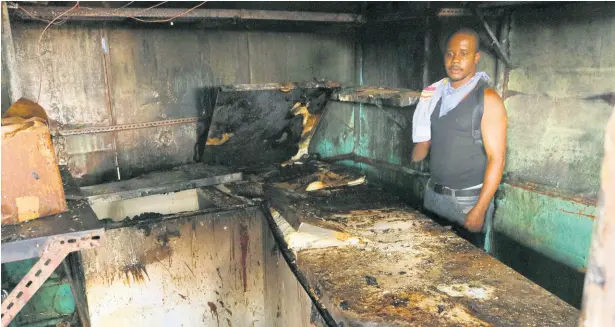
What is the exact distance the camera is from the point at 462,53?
281 centimetres

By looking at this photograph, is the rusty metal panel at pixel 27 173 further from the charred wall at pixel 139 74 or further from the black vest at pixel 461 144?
the black vest at pixel 461 144

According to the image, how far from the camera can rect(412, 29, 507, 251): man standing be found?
2.73 meters

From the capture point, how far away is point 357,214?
2.93m

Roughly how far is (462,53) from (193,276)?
259 cm

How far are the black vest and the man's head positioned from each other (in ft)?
0.44

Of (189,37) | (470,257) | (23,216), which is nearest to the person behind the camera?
(23,216)

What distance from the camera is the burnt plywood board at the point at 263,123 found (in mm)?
3820

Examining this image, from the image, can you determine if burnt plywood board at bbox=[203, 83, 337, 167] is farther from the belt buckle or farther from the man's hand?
the man's hand

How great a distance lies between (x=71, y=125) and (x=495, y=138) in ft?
11.2

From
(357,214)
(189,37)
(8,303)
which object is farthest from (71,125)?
(357,214)

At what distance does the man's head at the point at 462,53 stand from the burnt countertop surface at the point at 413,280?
1.02m

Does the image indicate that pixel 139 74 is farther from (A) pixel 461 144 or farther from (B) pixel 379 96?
(A) pixel 461 144

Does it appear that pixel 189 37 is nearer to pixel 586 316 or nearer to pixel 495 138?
pixel 495 138

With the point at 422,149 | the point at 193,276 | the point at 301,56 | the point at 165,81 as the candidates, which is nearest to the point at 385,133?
the point at 422,149
